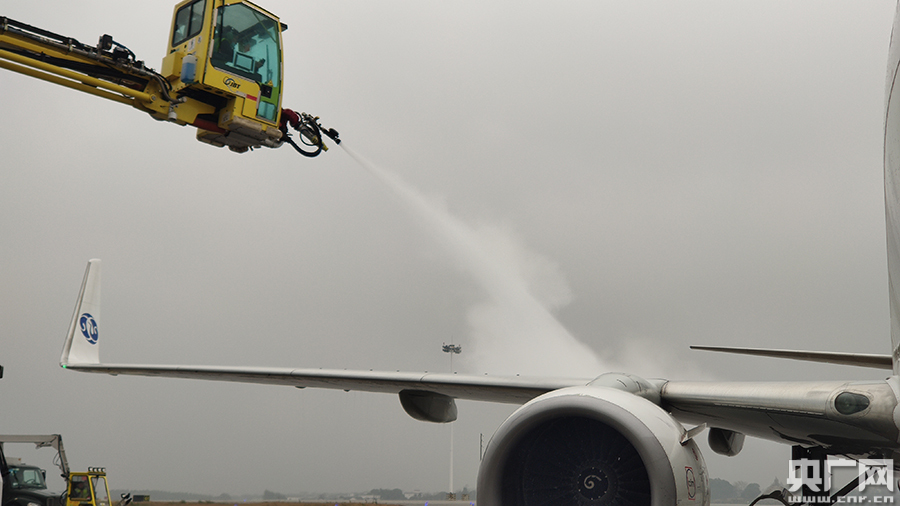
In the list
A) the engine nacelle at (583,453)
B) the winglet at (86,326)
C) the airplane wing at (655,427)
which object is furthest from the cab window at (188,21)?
the engine nacelle at (583,453)

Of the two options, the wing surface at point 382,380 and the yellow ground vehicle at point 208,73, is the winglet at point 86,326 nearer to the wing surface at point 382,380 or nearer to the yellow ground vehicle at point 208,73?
the wing surface at point 382,380

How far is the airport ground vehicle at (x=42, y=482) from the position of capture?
635 inches

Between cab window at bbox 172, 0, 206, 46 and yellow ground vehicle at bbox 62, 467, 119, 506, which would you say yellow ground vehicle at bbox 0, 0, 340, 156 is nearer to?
cab window at bbox 172, 0, 206, 46

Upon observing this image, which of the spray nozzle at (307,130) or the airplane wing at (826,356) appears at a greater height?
the spray nozzle at (307,130)

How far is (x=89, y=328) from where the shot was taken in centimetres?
1700

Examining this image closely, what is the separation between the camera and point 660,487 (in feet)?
19.0

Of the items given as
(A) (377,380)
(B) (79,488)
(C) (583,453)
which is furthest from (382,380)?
(B) (79,488)

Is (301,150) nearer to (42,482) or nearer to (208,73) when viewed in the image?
(208,73)

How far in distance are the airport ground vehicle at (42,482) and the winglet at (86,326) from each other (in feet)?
7.77

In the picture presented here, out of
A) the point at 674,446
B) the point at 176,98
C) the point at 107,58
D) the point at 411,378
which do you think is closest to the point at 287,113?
the point at 176,98

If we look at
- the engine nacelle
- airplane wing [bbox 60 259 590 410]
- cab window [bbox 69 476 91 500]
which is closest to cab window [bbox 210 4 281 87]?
airplane wing [bbox 60 259 590 410]

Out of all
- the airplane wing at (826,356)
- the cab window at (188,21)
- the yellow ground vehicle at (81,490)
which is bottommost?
the yellow ground vehicle at (81,490)

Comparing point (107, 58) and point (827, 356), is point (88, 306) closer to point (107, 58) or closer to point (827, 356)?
point (107, 58)

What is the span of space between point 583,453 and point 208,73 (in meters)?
7.51
